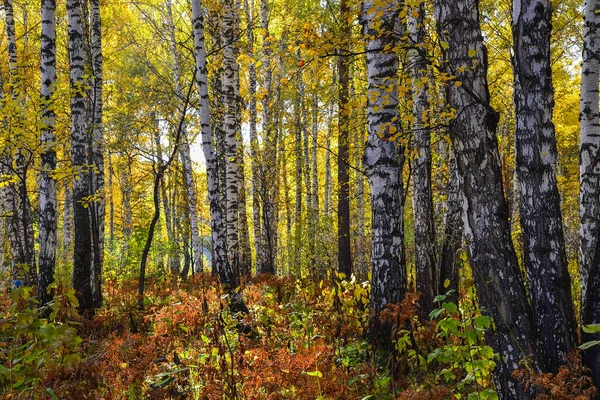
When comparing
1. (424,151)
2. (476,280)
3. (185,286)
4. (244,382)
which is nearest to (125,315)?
(185,286)

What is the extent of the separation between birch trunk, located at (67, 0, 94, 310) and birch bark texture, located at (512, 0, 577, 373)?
22.7 ft

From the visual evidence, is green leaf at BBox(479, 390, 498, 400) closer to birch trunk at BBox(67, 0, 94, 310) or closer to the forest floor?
the forest floor

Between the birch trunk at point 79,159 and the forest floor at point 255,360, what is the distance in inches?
66.1

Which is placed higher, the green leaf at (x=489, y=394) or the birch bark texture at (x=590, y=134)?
the birch bark texture at (x=590, y=134)

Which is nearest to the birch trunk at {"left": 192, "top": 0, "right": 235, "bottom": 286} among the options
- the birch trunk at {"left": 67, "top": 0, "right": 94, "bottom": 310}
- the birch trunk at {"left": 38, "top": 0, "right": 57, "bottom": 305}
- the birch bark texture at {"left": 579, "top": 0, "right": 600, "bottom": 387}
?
the birch trunk at {"left": 67, "top": 0, "right": 94, "bottom": 310}

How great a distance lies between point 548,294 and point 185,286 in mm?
9540

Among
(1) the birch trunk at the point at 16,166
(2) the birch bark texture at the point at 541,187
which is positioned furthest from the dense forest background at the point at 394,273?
(1) the birch trunk at the point at 16,166

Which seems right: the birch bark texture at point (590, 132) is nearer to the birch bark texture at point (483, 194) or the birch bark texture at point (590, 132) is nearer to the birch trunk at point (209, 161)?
the birch bark texture at point (483, 194)

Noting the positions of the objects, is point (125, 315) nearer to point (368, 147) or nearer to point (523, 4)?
point (368, 147)

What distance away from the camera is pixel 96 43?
998 centimetres

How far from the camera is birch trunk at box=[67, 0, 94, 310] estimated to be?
793 cm

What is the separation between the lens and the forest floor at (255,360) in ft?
11.9

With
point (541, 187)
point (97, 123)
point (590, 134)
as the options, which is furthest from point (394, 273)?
point (97, 123)

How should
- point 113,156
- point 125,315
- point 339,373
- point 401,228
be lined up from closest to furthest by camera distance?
point 339,373, point 401,228, point 125,315, point 113,156
